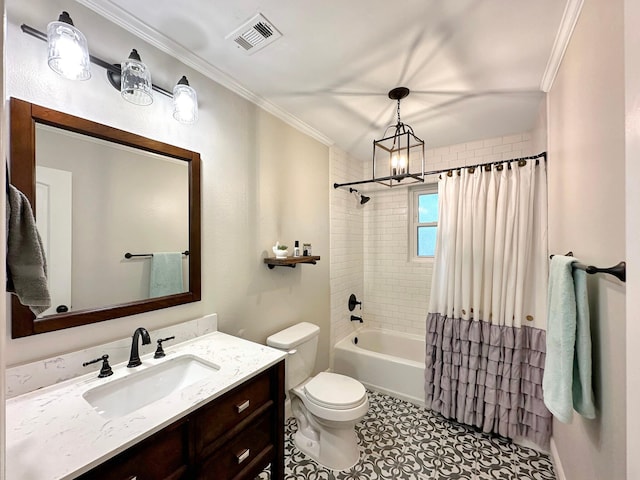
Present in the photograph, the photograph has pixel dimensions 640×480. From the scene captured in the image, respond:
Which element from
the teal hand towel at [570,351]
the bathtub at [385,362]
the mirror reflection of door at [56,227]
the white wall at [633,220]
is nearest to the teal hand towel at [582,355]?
the teal hand towel at [570,351]

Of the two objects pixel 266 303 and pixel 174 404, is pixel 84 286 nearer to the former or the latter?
pixel 174 404

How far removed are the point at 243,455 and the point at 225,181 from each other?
147cm

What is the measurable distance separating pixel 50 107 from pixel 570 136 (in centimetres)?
232

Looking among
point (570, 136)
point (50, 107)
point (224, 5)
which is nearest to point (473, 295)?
point (570, 136)

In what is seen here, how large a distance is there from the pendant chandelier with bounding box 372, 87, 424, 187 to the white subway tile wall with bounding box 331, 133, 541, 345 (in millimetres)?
175

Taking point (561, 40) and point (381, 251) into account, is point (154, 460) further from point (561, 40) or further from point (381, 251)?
point (381, 251)

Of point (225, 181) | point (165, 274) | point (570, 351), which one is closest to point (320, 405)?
point (165, 274)

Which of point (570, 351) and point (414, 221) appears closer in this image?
point (570, 351)

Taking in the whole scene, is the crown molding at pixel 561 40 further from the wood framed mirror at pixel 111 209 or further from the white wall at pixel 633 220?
the wood framed mirror at pixel 111 209

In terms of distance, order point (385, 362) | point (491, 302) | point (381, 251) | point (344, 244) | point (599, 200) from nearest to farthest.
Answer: point (599, 200)
point (491, 302)
point (385, 362)
point (344, 244)
point (381, 251)

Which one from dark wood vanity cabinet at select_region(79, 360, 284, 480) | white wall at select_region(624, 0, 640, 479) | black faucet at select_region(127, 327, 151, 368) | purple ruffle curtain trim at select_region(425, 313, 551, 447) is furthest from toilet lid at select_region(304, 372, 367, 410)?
white wall at select_region(624, 0, 640, 479)

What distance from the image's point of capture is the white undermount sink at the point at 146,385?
1074 millimetres

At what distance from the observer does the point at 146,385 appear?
1214mm

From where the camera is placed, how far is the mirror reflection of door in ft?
3.46
